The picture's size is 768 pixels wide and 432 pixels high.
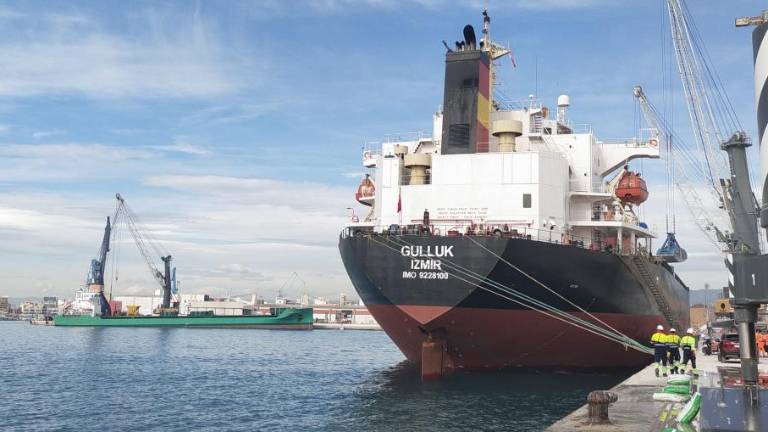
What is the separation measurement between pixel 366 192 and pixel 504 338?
517 inches

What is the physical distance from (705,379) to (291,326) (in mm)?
101096

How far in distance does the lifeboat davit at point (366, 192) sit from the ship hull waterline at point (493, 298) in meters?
7.67

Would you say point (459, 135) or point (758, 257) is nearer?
point (758, 257)

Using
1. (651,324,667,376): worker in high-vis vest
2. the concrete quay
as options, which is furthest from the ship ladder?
the concrete quay

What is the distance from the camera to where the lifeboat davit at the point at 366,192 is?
36906 mm

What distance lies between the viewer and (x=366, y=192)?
37062mm

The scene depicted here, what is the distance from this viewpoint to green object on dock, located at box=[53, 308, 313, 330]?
4274 inches

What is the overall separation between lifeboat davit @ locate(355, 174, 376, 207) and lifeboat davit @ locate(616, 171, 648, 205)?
12504mm

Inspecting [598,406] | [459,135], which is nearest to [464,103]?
[459,135]

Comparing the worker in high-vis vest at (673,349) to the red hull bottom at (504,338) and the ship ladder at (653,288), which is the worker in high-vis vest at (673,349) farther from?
A: the ship ladder at (653,288)

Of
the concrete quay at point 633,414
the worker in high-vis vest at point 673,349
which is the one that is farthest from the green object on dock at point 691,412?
the worker in high-vis vest at point 673,349

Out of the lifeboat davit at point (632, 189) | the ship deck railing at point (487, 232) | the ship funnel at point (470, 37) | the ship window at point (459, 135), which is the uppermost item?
the ship funnel at point (470, 37)

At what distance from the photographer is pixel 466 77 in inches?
1219

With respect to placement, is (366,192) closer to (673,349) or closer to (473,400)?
(473,400)
